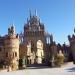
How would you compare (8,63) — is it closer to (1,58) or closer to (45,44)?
(1,58)

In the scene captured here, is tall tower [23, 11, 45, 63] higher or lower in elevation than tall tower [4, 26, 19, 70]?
higher

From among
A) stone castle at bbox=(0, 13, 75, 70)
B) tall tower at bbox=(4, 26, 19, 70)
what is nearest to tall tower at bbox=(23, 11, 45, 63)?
stone castle at bbox=(0, 13, 75, 70)

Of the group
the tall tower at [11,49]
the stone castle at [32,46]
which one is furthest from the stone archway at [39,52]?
the tall tower at [11,49]

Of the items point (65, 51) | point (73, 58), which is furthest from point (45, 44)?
point (73, 58)

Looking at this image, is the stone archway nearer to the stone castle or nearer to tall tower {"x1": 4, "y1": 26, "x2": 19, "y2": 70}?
the stone castle

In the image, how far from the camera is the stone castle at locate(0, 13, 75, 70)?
219 ft

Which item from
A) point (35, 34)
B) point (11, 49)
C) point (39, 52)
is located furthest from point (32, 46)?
point (11, 49)

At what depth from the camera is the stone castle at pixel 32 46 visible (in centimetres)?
6669

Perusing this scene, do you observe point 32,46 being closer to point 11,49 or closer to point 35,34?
point 35,34

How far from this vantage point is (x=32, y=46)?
95.4 meters

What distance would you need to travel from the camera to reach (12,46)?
2613 inches

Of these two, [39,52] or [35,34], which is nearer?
[39,52]

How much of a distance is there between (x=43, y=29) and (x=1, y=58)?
3700cm

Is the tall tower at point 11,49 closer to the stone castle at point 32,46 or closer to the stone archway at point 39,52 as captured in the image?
the stone castle at point 32,46
